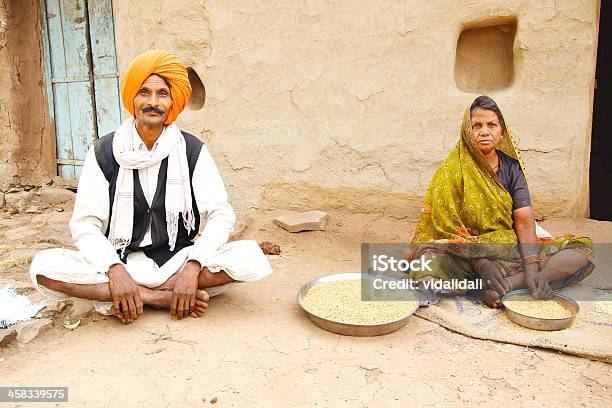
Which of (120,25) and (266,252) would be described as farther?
(120,25)

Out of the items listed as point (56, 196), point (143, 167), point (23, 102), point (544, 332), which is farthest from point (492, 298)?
point (23, 102)

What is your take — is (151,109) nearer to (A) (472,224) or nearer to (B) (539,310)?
(A) (472,224)

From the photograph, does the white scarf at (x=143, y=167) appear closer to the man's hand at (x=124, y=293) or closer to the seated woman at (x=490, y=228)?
the man's hand at (x=124, y=293)

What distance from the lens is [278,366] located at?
239 centimetres

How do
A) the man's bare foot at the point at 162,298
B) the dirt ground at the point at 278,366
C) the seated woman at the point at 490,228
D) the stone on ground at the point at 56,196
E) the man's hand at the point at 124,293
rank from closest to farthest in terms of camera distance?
the dirt ground at the point at 278,366
the man's hand at the point at 124,293
the man's bare foot at the point at 162,298
the seated woman at the point at 490,228
the stone on ground at the point at 56,196

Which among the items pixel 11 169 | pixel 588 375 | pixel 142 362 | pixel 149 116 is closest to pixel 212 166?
pixel 149 116

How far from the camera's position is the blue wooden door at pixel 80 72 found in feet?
18.1

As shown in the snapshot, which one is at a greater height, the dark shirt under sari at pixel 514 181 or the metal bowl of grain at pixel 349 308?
the dark shirt under sari at pixel 514 181

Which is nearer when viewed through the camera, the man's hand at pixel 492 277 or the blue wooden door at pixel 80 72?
the man's hand at pixel 492 277

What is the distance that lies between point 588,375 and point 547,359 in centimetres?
18

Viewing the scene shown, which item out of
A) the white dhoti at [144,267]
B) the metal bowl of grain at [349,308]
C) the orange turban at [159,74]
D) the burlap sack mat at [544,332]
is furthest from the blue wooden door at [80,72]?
the burlap sack mat at [544,332]

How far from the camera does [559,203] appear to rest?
3938mm

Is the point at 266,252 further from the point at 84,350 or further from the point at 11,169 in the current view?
the point at 11,169

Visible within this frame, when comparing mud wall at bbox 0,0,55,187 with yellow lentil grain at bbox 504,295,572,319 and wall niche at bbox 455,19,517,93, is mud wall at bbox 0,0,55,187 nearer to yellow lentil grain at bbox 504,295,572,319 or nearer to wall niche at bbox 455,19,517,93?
wall niche at bbox 455,19,517,93
